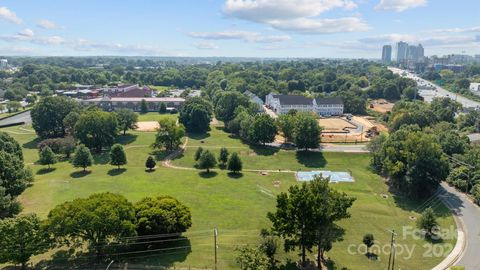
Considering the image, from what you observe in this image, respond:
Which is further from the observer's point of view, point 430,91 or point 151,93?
point 430,91

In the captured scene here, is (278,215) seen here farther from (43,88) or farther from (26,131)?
(43,88)

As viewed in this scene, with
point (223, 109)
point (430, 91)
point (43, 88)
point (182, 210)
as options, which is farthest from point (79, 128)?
point (430, 91)

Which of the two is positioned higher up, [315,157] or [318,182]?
[318,182]

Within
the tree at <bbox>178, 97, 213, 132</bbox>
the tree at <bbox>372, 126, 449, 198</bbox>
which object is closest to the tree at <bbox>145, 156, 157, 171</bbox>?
the tree at <bbox>178, 97, 213, 132</bbox>

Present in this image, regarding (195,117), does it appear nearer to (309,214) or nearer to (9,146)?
(9,146)

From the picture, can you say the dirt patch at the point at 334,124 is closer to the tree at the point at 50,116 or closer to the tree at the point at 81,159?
the tree at the point at 81,159

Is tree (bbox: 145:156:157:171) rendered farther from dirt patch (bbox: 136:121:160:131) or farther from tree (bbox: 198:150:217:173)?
dirt patch (bbox: 136:121:160:131)
